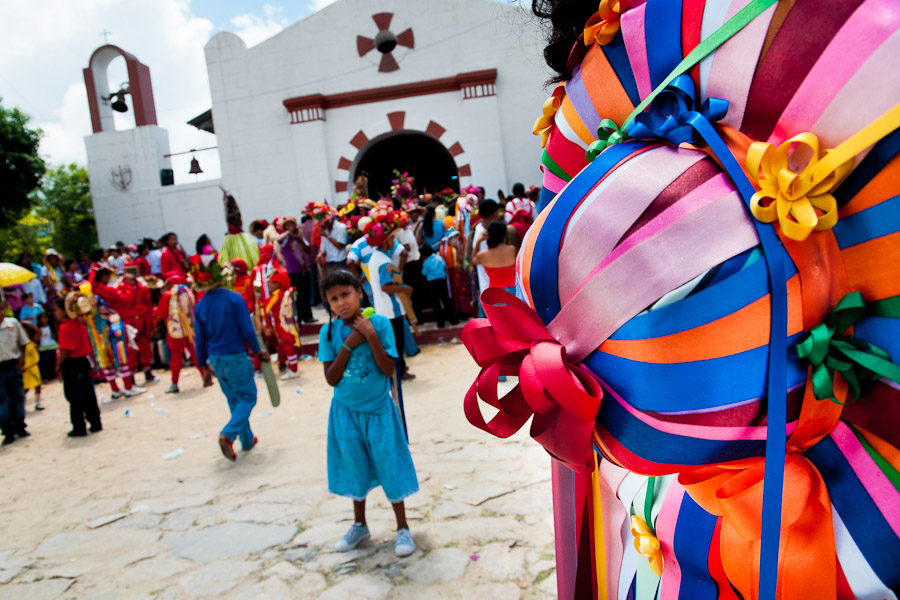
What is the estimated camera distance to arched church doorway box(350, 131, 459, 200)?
16.0m

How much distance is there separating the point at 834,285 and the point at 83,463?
615 centimetres

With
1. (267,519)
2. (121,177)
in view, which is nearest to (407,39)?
(121,177)

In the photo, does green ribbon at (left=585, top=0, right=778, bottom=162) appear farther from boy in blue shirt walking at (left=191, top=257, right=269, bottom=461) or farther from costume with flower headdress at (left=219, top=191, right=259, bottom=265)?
costume with flower headdress at (left=219, top=191, right=259, bottom=265)

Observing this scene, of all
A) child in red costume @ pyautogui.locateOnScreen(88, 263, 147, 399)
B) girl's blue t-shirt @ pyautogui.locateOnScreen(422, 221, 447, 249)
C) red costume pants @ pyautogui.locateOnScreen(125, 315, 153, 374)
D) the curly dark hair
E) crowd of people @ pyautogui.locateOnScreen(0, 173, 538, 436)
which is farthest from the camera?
girl's blue t-shirt @ pyautogui.locateOnScreen(422, 221, 447, 249)

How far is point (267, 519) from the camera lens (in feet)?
12.1

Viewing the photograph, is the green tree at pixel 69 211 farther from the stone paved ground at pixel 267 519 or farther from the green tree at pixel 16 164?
the stone paved ground at pixel 267 519

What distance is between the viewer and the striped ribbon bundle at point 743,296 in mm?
727

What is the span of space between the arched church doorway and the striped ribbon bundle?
14.6 metres

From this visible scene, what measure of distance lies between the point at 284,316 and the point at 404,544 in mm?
4901

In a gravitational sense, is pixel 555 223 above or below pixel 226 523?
above

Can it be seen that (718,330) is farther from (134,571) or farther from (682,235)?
(134,571)

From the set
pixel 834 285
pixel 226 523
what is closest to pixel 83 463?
pixel 226 523

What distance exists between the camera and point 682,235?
79 cm

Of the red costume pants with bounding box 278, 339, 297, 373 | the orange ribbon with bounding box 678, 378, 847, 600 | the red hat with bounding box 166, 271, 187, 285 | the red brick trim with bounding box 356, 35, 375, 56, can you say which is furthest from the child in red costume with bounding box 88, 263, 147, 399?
the orange ribbon with bounding box 678, 378, 847, 600
